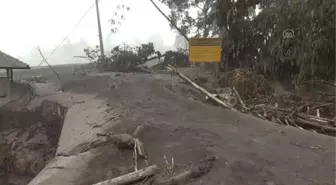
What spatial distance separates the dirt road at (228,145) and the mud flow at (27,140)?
9.09 ft

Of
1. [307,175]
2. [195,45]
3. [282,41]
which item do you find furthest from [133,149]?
[282,41]

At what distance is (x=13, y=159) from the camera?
938 cm

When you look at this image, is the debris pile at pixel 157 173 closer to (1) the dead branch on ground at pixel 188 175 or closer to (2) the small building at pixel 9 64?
(1) the dead branch on ground at pixel 188 175

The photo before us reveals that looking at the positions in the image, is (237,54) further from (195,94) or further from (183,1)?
(183,1)

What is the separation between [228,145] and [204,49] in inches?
216

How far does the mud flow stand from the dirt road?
9.09ft

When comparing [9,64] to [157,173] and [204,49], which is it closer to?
[204,49]

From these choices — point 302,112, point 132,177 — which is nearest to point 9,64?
point 302,112

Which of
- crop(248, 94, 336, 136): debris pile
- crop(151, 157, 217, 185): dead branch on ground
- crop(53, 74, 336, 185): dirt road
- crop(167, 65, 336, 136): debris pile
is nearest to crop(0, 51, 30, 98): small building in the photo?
crop(53, 74, 336, 185): dirt road

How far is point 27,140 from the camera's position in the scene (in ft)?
33.4

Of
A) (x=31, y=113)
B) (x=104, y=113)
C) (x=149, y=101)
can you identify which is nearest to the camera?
(x=104, y=113)

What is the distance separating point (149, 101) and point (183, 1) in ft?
56.8

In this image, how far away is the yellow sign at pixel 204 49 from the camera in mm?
9962

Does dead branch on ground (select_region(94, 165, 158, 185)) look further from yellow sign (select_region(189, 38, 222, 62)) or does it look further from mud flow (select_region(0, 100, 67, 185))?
yellow sign (select_region(189, 38, 222, 62))
